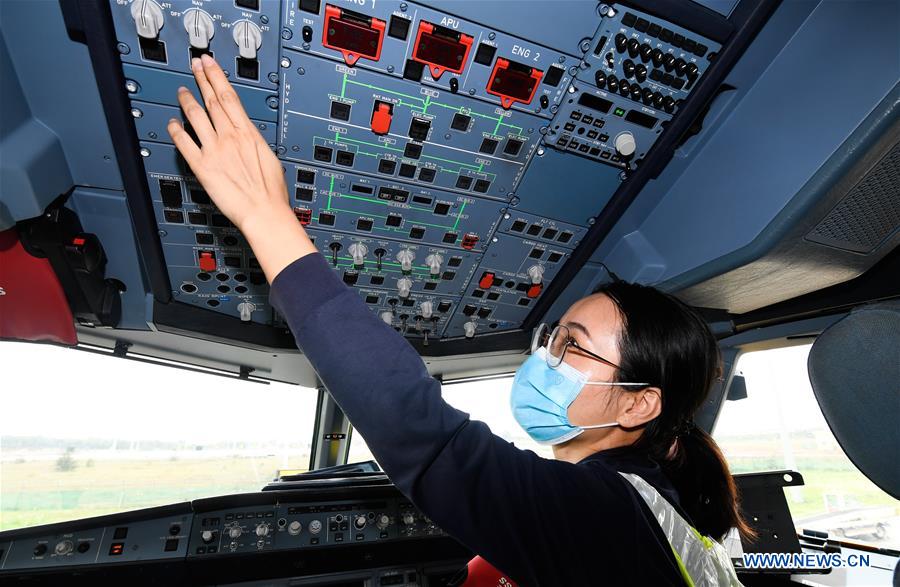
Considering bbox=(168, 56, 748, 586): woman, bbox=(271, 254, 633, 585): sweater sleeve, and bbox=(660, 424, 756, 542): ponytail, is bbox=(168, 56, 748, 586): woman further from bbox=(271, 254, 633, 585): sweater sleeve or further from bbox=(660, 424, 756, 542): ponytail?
bbox=(660, 424, 756, 542): ponytail

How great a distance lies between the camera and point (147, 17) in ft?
5.17

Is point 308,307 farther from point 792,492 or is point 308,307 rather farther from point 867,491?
point 867,491

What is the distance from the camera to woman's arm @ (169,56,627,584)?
0.81 m

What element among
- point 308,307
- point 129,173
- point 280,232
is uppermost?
point 129,173

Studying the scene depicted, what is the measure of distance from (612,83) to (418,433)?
5.73 feet

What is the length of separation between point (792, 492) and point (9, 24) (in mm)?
4201

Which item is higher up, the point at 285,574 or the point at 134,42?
the point at 134,42

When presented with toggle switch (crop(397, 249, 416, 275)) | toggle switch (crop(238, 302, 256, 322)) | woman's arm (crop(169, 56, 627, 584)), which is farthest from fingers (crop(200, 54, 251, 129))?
toggle switch (crop(238, 302, 256, 322))

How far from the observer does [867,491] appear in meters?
2.83

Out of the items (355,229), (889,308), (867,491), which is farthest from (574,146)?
(867,491)

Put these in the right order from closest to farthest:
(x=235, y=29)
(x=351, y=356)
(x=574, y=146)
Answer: (x=351, y=356)
(x=235, y=29)
(x=574, y=146)

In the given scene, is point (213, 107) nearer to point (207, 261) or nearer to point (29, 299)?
point (207, 261)

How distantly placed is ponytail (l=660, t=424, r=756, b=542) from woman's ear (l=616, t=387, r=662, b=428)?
20 centimetres

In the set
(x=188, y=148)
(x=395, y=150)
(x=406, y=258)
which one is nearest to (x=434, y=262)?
(x=406, y=258)
